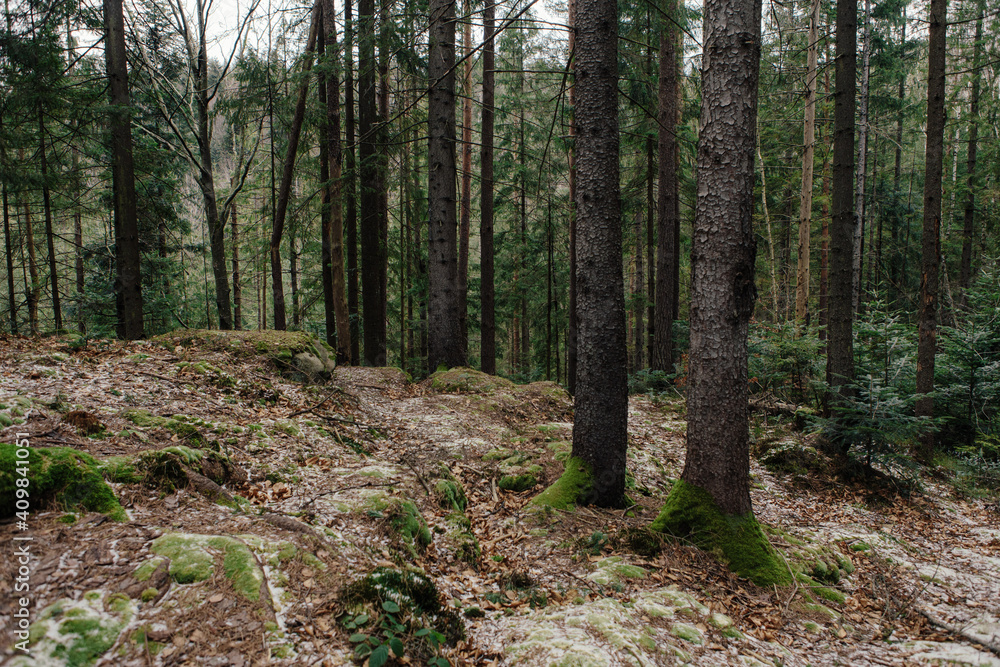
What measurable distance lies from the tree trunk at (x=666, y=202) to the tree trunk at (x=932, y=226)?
16.2 ft

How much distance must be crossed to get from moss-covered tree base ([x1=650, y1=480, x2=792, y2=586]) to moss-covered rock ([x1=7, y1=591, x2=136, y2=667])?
421 cm

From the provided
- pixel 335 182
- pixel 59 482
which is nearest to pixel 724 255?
pixel 59 482

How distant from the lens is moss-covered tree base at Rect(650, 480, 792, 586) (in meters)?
4.27

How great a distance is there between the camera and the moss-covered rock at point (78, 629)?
1.93 metres

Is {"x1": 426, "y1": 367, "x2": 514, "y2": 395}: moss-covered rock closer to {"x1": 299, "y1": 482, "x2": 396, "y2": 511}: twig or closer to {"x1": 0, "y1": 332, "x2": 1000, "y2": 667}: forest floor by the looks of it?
{"x1": 0, "y1": 332, "x2": 1000, "y2": 667}: forest floor

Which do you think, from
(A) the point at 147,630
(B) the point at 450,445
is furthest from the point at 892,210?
(A) the point at 147,630

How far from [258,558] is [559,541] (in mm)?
2748

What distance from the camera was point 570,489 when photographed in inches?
209

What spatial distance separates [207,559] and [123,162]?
33.5 ft

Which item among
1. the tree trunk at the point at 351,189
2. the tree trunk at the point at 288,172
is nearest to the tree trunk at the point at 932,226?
the tree trunk at the point at 351,189

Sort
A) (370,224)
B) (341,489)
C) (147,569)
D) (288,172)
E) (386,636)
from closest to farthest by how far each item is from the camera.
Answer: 1. (147,569)
2. (386,636)
3. (341,489)
4. (288,172)
5. (370,224)

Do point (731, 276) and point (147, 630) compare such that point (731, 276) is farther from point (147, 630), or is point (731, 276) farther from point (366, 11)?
point (366, 11)

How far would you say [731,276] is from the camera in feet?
14.2

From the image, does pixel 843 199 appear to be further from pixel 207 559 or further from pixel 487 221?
pixel 207 559
